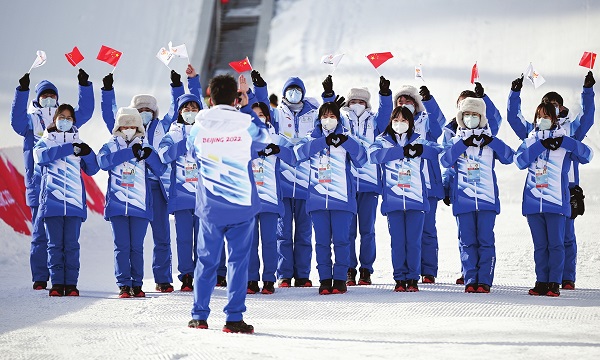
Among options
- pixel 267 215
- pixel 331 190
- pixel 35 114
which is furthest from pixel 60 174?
pixel 331 190

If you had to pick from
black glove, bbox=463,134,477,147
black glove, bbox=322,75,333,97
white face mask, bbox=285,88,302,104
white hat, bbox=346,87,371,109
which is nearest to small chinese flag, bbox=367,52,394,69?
white hat, bbox=346,87,371,109

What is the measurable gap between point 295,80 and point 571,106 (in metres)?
9.06

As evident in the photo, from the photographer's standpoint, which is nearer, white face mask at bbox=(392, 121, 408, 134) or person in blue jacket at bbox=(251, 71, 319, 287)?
white face mask at bbox=(392, 121, 408, 134)

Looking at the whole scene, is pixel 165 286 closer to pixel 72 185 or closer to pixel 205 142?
pixel 72 185

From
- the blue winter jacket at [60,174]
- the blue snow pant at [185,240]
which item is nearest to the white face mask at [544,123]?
the blue snow pant at [185,240]

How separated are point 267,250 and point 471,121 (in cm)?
182

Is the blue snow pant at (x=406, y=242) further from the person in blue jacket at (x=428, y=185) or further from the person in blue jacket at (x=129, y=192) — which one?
the person in blue jacket at (x=129, y=192)

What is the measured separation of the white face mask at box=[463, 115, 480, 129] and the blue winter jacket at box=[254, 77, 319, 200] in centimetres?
124

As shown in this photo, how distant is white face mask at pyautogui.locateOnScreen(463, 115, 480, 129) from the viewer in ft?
25.7

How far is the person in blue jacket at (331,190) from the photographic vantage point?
7762mm

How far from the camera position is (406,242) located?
7.94 metres

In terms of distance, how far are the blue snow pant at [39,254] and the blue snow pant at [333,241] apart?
2175 mm

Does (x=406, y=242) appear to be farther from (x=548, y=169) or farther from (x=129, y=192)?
(x=129, y=192)

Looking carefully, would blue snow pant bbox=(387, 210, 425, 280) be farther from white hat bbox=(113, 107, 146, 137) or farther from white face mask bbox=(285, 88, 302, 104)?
white hat bbox=(113, 107, 146, 137)
